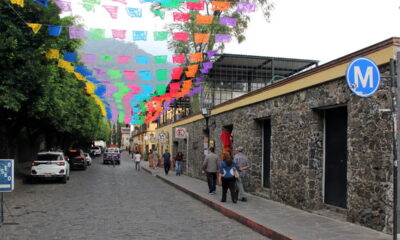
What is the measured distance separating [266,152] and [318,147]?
3.79 m

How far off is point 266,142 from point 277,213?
424 cm

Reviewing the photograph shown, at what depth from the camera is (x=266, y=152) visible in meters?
13.6

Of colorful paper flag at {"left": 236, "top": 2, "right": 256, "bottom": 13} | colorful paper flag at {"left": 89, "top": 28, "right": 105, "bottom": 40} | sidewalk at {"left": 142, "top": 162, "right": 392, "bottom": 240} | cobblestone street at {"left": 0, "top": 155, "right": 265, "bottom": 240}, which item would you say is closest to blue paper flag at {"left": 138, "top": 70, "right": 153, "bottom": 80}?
colorful paper flag at {"left": 89, "top": 28, "right": 105, "bottom": 40}

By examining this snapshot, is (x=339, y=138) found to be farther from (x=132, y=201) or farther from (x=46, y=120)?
(x=46, y=120)

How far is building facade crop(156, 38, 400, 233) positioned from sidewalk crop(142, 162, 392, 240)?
382 millimetres

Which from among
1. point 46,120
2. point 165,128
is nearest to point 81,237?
point 46,120

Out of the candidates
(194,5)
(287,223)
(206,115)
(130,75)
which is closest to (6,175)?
(287,223)

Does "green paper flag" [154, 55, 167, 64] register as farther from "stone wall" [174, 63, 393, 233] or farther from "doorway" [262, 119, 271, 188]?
"doorway" [262, 119, 271, 188]

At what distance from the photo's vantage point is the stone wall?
730 centimetres

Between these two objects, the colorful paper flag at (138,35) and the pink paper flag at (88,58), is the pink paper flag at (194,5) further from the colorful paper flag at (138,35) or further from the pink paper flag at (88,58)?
the pink paper flag at (88,58)

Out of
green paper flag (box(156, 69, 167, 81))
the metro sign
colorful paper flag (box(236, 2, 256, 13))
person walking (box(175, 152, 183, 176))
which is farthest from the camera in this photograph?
person walking (box(175, 152, 183, 176))

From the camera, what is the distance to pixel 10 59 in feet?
43.9

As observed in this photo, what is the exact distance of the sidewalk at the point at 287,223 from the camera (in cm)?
701

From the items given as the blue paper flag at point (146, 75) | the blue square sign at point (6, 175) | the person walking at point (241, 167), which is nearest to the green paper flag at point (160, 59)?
the blue paper flag at point (146, 75)
